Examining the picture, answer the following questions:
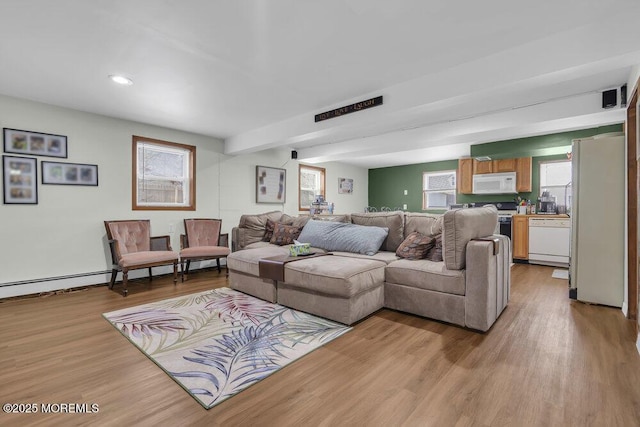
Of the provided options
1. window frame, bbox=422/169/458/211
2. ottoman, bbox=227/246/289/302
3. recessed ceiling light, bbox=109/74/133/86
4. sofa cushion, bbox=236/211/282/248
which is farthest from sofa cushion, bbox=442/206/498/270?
window frame, bbox=422/169/458/211

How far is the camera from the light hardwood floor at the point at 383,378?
1.46 m

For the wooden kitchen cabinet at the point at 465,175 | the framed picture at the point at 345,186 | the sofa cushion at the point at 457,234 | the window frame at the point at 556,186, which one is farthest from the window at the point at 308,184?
the window frame at the point at 556,186

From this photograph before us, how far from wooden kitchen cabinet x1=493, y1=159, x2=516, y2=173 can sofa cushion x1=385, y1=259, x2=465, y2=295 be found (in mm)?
4693

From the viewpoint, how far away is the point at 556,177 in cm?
606

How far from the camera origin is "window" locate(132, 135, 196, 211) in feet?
15.0

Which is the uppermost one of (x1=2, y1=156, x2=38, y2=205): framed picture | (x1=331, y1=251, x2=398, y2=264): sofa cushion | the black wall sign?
the black wall sign

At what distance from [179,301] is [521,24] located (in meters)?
4.12

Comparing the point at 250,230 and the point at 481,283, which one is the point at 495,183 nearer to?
the point at 481,283

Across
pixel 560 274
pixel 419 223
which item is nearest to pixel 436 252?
pixel 419 223

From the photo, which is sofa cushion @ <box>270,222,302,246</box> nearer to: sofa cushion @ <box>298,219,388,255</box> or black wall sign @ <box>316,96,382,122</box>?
sofa cushion @ <box>298,219,388,255</box>

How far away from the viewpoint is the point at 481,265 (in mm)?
2416

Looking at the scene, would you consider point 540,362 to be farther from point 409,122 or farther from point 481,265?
point 409,122

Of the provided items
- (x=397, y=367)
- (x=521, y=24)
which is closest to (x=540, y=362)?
(x=397, y=367)

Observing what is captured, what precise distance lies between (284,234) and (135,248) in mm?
2143
